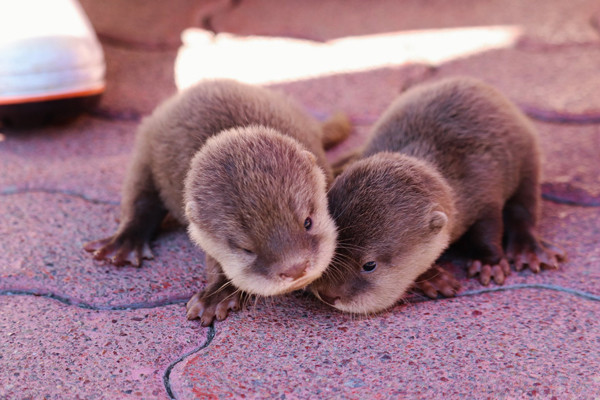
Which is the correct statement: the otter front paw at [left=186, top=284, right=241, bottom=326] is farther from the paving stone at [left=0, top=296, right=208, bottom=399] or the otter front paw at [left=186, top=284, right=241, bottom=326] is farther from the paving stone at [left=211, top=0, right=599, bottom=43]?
the paving stone at [left=211, top=0, right=599, bottom=43]

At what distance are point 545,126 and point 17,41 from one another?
2939 millimetres

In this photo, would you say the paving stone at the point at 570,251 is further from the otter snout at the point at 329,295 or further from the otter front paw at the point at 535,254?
the otter snout at the point at 329,295

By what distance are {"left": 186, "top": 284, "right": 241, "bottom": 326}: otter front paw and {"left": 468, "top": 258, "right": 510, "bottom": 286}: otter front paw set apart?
2.94 feet

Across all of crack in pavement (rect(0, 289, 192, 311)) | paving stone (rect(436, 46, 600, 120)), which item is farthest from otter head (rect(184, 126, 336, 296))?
paving stone (rect(436, 46, 600, 120))

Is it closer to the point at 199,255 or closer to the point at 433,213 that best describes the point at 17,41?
the point at 199,255

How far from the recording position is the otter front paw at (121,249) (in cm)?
237

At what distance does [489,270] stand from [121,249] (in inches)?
55.9

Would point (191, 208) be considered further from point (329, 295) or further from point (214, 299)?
point (329, 295)

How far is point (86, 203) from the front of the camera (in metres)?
2.84

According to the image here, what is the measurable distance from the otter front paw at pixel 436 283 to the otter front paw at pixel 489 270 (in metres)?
0.12

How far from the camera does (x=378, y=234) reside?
2.02m

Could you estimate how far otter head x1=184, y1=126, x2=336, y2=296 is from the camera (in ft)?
6.10

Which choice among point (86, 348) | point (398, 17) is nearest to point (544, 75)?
point (398, 17)

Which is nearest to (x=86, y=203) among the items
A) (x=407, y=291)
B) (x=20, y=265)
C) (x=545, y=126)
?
(x=20, y=265)
